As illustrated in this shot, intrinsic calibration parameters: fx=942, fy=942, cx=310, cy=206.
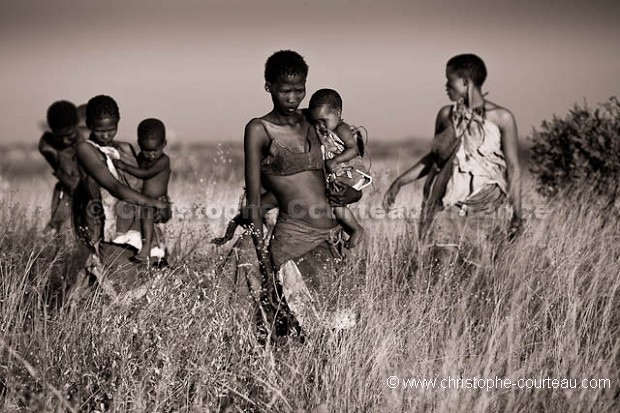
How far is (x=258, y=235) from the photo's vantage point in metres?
5.09

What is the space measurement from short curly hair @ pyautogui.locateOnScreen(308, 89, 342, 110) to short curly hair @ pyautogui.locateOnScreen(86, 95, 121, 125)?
58.8 inches

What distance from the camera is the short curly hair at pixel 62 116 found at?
28.0 feet

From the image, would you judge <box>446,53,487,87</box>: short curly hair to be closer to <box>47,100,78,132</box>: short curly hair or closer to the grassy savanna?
the grassy savanna

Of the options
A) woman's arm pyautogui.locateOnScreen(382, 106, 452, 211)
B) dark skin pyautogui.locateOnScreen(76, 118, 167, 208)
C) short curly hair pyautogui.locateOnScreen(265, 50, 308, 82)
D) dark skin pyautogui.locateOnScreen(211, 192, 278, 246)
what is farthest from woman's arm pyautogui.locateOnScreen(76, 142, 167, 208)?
woman's arm pyautogui.locateOnScreen(382, 106, 452, 211)

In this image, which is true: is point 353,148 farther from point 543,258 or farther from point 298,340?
point 543,258

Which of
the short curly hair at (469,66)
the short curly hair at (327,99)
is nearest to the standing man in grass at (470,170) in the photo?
the short curly hair at (469,66)

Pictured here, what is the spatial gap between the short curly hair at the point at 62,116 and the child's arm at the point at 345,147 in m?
3.97

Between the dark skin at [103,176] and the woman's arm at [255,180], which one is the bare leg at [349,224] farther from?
the dark skin at [103,176]

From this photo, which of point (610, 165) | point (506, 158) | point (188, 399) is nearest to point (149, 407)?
point (188, 399)

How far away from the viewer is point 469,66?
7.05 metres

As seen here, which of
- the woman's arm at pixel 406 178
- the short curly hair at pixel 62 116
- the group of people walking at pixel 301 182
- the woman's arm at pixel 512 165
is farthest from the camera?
the short curly hair at pixel 62 116

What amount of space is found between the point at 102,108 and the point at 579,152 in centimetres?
512

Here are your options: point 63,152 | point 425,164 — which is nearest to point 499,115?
point 425,164

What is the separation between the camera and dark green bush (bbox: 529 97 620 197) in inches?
353
